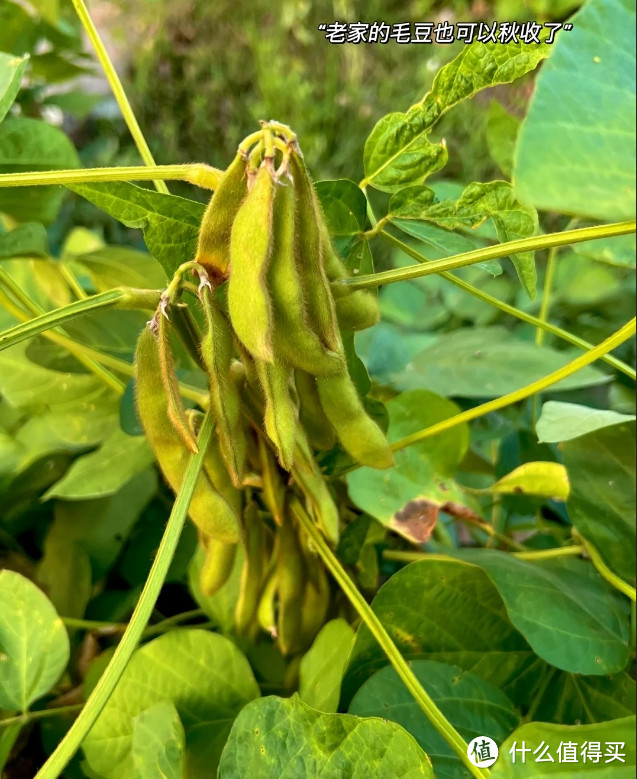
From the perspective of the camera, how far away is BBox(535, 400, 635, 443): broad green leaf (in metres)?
0.45

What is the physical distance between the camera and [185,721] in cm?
48

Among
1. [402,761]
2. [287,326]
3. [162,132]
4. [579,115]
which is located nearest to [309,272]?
[287,326]

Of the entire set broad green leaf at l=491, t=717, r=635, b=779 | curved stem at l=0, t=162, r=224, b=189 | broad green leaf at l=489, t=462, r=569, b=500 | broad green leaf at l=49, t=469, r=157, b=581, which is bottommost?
broad green leaf at l=491, t=717, r=635, b=779

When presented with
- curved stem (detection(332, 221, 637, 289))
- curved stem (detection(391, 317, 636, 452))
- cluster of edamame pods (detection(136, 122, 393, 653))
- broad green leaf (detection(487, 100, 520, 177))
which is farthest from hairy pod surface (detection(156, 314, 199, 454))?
broad green leaf (detection(487, 100, 520, 177))

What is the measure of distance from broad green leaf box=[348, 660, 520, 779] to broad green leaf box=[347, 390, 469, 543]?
0.11 meters

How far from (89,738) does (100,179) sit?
1.30 ft

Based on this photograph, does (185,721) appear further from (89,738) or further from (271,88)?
(271,88)

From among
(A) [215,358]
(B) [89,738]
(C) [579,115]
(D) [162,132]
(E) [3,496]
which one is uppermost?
(D) [162,132]

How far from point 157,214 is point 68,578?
16.2 inches

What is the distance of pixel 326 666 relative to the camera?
19.0 inches

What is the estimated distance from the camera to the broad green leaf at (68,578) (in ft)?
2.07

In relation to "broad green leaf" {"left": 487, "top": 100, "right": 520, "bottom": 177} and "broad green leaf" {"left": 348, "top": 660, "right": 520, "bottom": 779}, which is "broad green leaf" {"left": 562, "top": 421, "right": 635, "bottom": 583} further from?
"broad green leaf" {"left": 487, "top": 100, "right": 520, "bottom": 177}

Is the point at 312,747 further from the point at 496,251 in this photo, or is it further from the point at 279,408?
the point at 496,251

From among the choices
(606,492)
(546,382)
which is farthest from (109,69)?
(606,492)
